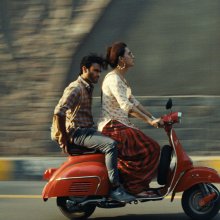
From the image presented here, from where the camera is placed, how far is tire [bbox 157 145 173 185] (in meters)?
5.61

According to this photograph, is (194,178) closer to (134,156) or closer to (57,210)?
(134,156)

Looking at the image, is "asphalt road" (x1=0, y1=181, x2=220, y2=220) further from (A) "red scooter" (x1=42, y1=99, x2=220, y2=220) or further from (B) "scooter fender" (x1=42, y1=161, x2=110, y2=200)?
(B) "scooter fender" (x1=42, y1=161, x2=110, y2=200)

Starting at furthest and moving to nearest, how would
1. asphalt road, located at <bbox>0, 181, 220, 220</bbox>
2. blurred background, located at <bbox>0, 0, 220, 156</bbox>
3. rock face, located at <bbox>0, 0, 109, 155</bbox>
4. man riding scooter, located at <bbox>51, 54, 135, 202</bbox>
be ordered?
rock face, located at <bbox>0, 0, 109, 155</bbox> < blurred background, located at <bbox>0, 0, 220, 156</bbox> < asphalt road, located at <bbox>0, 181, 220, 220</bbox> < man riding scooter, located at <bbox>51, 54, 135, 202</bbox>

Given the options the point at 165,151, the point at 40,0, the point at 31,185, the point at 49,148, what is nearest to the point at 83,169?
the point at 165,151

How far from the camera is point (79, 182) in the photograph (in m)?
5.48

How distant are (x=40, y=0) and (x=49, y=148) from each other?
83.6 inches

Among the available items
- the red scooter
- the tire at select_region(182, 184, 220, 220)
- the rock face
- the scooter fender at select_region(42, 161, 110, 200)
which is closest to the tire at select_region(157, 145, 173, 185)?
the red scooter

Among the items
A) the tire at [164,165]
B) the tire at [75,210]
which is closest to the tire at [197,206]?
the tire at [164,165]

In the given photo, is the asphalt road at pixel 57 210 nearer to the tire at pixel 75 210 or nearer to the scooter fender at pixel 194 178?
the tire at pixel 75 210

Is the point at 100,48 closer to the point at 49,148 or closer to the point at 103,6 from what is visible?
the point at 103,6

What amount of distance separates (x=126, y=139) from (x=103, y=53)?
3744mm

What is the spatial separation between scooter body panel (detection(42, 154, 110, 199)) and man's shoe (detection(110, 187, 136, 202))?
69 millimetres

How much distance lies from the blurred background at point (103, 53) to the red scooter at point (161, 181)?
3.29 meters

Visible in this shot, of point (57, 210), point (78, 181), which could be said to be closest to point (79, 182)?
point (78, 181)
